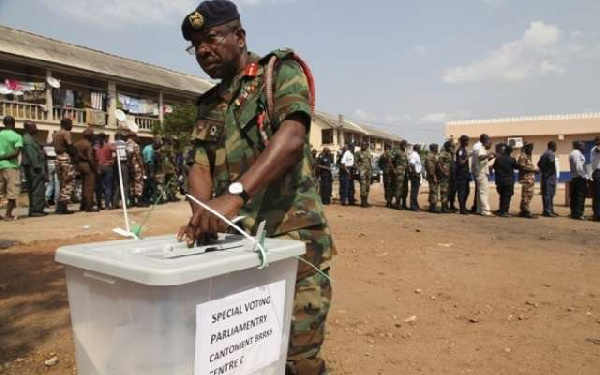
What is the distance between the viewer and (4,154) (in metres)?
6.89

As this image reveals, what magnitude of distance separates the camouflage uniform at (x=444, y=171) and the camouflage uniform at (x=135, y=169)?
6.03 meters

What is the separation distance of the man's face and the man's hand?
569mm

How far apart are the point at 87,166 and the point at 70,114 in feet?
42.2

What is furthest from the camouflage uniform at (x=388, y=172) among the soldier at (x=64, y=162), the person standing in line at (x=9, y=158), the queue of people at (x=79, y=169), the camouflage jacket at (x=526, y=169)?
the person standing in line at (x=9, y=158)

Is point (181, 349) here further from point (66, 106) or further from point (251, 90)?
point (66, 106)

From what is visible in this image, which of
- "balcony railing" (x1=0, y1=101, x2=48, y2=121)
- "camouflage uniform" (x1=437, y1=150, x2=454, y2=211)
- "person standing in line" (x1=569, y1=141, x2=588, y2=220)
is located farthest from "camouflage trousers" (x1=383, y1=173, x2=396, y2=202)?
"balcony railing" (x1=0, y1=101, x2=48, y2=121)

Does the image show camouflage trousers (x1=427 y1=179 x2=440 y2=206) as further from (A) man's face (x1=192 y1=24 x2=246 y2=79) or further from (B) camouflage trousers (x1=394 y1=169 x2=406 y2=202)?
(A) man's face (x1=192 y1=24 x2=246 y2=79)

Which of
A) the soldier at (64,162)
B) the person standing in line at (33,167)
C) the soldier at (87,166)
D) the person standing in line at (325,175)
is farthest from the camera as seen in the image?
the person standing in line at (325,175)

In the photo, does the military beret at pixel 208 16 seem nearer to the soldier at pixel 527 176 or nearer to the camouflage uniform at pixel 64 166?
the camouflage uniform at pixel 64 166

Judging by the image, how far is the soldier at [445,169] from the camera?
9422 mm

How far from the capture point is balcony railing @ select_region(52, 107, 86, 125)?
18703 millimetres

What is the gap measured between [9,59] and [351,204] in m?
13.2

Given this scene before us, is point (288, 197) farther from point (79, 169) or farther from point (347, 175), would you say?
point (347, 175)

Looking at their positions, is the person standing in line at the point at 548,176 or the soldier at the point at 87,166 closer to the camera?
the soldier at the point at 87,166
